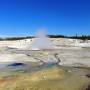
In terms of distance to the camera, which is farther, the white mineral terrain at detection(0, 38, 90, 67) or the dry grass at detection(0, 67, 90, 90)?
the white mineral terrain at detection(0, 38, 90, 67)

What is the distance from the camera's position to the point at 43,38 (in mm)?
41969

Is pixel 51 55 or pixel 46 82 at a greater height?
pixel 46 82

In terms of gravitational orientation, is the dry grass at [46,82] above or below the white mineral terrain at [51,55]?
above

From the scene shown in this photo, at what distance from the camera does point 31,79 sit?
32.8 ft

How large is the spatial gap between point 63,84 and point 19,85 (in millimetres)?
1319

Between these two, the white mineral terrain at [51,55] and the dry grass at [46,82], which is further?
the white mineral terrain at [51,55]

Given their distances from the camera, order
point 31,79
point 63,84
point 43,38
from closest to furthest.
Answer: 1. point 63,84
2. point 31,79
3. point 43,38

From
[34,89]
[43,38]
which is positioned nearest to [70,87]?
[34,89]

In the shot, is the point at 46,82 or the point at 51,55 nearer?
the point at 46,82

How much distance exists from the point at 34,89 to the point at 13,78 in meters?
1.62

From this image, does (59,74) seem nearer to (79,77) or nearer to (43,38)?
(79,77)

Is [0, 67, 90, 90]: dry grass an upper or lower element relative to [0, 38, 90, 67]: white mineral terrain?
upper

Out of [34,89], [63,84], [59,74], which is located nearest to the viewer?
[34,89]

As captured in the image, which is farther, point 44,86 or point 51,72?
point 51,72
